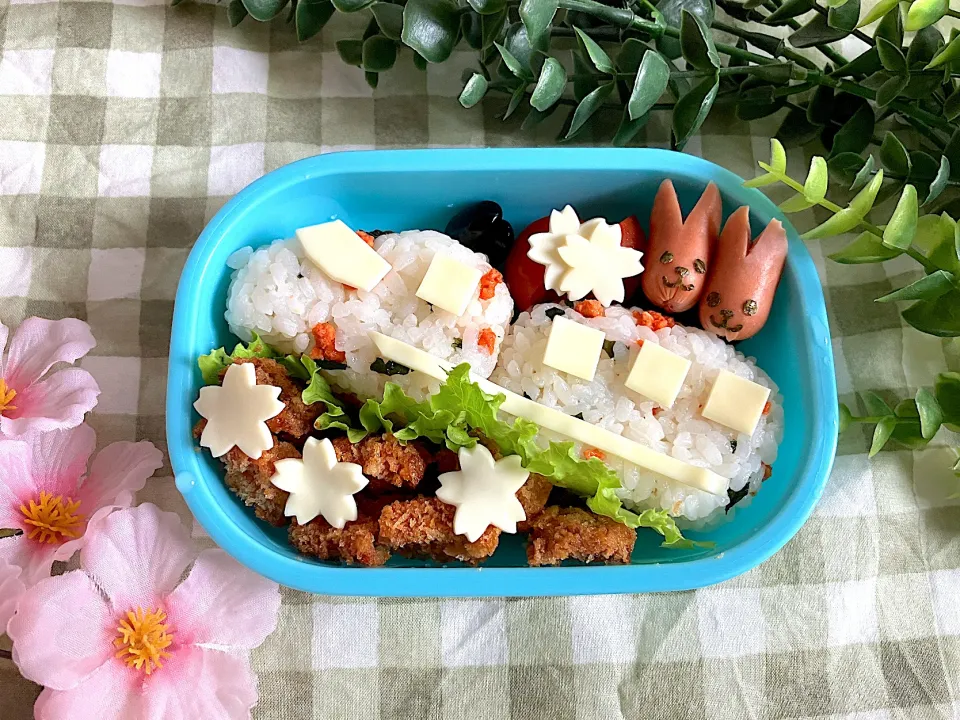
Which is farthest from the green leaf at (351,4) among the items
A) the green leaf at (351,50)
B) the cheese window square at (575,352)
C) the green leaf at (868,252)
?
the green leaf at (868,252)

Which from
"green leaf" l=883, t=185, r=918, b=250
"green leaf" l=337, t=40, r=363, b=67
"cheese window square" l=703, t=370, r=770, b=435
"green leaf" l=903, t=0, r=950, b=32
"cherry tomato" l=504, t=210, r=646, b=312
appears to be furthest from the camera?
"green leaf" l=337, t=40, r=363, b=67

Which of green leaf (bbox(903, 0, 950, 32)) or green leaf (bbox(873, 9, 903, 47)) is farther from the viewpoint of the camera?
A: green leaf (bbox(873, 9, 903, 47))

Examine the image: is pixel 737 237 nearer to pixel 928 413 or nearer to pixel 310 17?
pixel 928 413

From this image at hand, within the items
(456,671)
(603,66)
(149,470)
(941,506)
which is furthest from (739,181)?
(149,470)

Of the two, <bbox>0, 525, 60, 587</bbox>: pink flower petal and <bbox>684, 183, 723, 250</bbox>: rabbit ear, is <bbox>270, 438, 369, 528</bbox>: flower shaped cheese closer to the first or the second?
<bbox>0, 525, 60, 587</bbox>: pink flower petal

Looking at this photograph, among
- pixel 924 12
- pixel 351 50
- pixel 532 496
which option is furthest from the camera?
pixel 351 50

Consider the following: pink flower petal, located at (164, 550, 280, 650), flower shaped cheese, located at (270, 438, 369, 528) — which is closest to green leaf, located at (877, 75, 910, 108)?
flower shaped cheese, located at (270, 438, 369, 528)

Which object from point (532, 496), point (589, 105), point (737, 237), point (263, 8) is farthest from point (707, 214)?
point (263, 8)

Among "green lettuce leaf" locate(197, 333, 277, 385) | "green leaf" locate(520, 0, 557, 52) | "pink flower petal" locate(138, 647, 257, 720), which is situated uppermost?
"green leaf" locate(520, 0, 557, 52)
